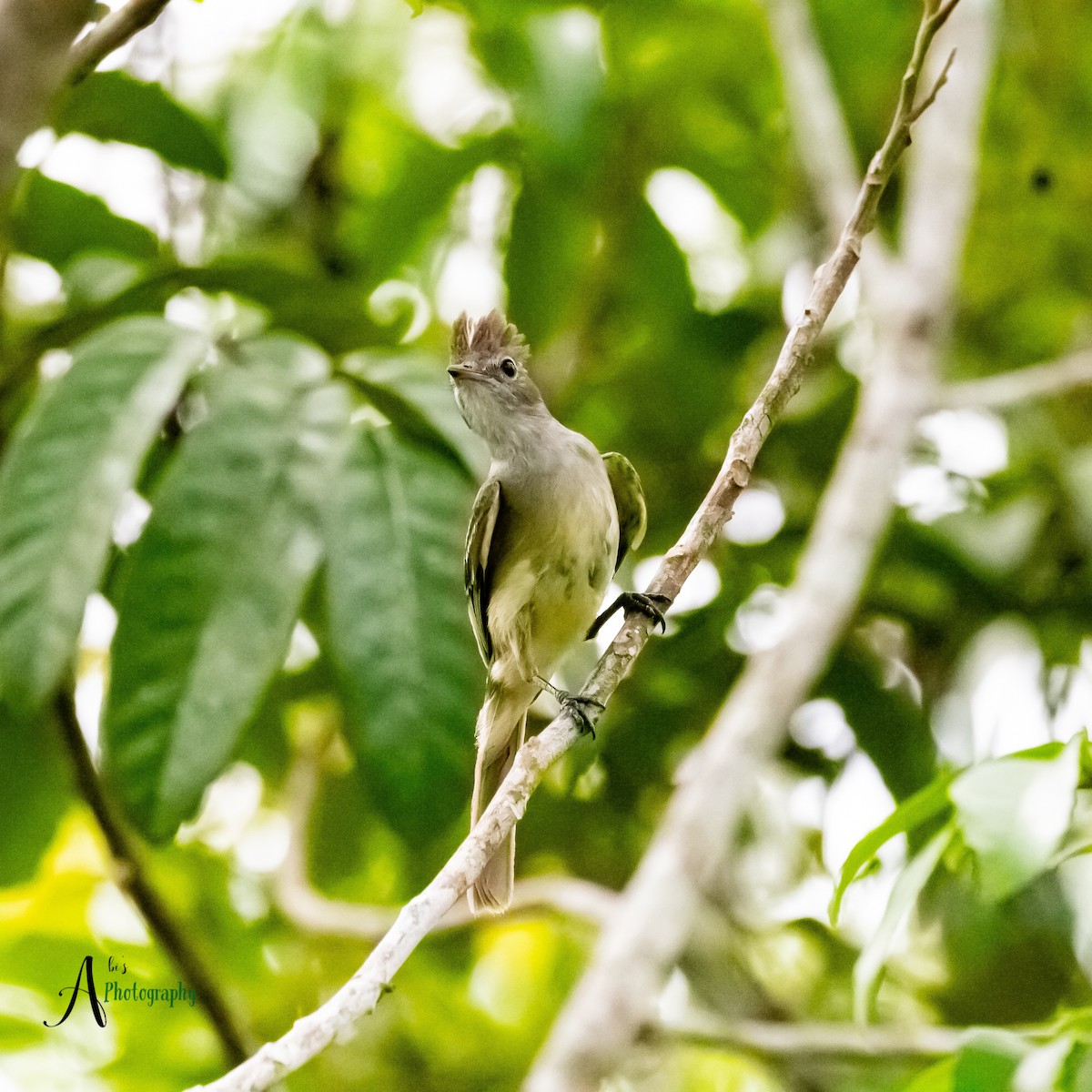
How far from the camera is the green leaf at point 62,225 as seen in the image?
2.96 meters

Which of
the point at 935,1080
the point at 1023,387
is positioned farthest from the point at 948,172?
the point at 935,1080

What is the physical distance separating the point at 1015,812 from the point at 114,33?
5.29 ft

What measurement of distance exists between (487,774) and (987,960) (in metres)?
1.40

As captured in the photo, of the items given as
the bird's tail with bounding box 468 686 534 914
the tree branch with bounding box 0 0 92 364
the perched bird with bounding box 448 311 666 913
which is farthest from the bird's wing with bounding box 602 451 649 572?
the tree branch with bounding box 0 0 92 364

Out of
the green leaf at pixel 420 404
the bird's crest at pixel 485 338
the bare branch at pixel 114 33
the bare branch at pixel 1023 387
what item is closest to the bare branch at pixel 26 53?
the bare branch at pixel 114 33

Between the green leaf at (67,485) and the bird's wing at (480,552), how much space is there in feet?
2.53

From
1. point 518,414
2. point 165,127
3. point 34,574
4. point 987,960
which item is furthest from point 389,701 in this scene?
point 987,960

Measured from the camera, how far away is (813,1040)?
2.79 meters

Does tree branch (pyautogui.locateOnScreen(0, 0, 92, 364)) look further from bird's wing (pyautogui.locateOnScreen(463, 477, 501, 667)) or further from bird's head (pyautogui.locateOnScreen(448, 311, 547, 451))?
bird's wing (pyautogui.locateOnScreen(463, 477, 501, 667))

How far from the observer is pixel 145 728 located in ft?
6.74

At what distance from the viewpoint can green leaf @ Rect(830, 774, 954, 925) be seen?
1.79 m

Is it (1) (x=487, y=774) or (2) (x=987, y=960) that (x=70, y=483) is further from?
(2) (x=987, y=960)

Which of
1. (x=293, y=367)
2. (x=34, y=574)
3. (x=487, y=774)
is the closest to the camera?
(x=34, y=574)

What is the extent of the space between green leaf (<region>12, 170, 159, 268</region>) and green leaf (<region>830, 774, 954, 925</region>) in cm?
214
